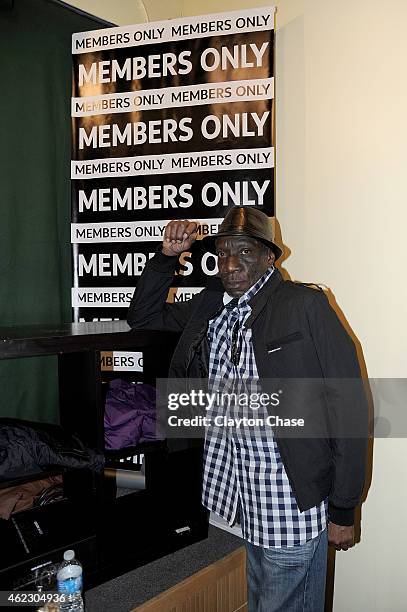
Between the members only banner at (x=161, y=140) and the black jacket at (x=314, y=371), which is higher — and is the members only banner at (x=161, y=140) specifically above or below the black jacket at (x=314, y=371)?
above

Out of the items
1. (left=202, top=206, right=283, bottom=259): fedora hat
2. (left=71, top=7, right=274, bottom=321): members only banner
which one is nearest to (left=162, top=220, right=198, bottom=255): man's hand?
(left=202, top=206, right=283, bottom=259): fedora hat

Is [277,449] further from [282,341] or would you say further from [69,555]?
[69,555]

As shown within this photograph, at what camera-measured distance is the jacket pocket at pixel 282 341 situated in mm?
1492

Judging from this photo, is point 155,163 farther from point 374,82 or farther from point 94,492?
point 94,492

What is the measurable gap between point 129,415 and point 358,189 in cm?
123

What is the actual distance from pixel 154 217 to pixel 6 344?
99 cm

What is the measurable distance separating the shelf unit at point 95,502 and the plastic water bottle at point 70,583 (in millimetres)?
33

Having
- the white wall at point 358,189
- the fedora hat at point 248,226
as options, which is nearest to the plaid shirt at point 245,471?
the fedora hat at point 248,226

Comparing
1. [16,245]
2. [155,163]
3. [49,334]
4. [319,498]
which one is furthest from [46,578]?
[155,163]

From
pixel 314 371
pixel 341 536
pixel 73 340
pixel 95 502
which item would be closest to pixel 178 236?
pixel 73 340

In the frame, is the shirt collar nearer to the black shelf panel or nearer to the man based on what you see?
the man

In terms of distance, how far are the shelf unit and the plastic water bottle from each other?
33 millimetres

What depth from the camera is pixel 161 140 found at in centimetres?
224

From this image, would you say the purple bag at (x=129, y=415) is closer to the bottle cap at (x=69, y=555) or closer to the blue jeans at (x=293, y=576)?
the bottle cap at (x=69, y=555)
